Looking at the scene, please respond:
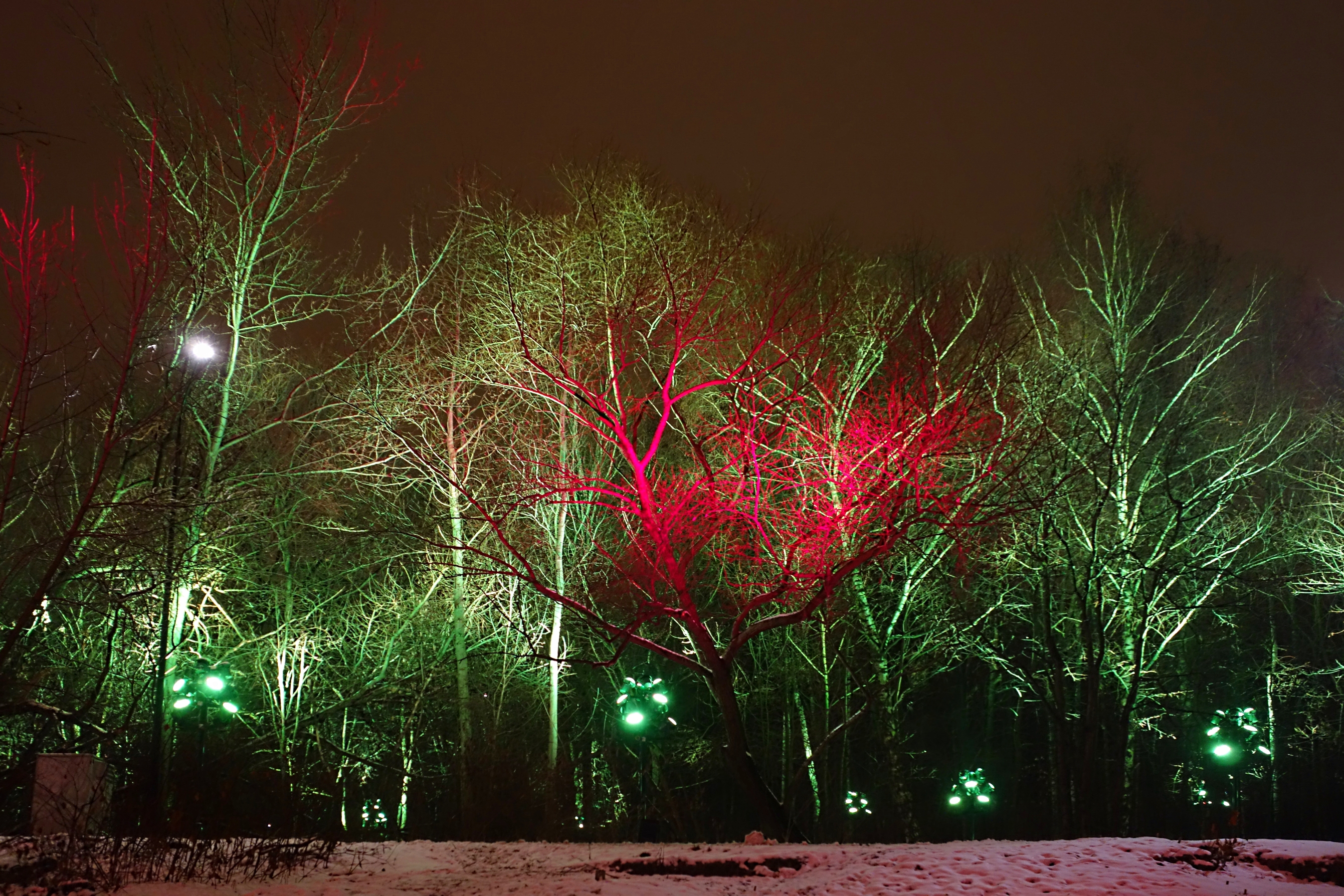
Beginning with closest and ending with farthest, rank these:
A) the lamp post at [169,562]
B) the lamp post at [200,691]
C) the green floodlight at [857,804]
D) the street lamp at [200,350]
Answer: the lamp post at [169,562]
the street lamp at [200,350]
the lamp post at [200,691]
the green floodlight at [857,804]

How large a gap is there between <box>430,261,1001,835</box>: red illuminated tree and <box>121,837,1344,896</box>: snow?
2.56 meters

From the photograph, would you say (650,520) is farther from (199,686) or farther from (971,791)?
(971,791)

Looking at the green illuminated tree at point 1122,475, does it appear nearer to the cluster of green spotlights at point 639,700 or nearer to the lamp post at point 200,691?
the cluster of green spotlights at point 639,700

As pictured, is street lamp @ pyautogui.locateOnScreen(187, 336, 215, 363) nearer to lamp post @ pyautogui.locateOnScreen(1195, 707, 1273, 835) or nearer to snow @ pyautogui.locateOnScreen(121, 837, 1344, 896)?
snow @ pyautogui.locateOnScreen(121, 837, 1344, 896)

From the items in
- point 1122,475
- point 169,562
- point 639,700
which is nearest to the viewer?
point 169,562

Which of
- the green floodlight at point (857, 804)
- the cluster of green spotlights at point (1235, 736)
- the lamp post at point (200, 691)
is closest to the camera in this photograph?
the lamp post at point (200, 691)

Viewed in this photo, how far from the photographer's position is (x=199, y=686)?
12.8m

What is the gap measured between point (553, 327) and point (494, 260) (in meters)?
1.91

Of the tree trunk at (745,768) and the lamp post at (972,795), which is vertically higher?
the tree trunk at (745,768)

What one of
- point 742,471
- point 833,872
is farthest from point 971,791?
point 833,872

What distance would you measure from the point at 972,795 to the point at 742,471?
13.0 metres

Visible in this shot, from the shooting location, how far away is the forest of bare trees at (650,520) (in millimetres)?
10789

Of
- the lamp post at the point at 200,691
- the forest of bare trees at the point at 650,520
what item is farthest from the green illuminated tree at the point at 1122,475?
the lamp post at the point at 200,691

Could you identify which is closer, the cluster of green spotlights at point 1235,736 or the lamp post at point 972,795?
the cluster of green spotlights at point 1235,736
